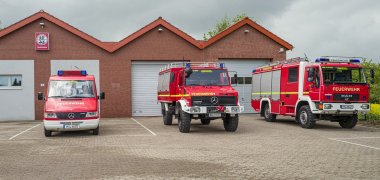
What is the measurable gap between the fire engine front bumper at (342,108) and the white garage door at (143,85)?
1232 cm

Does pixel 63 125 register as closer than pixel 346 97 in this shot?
Yes

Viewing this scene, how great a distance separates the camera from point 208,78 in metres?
15.8

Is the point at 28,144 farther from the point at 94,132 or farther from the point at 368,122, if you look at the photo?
the point at 368,122

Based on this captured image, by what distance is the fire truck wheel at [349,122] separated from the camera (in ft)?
55.2

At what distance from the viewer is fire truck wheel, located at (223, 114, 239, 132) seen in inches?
611

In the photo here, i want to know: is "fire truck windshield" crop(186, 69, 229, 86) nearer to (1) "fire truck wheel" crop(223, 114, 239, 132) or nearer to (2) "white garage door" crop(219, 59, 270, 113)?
(1) "fire truck wheel" crop(223, 114, 239, 132)

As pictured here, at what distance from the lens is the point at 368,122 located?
19.4m

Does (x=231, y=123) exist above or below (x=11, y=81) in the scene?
below

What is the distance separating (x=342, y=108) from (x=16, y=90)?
17683 millimetres

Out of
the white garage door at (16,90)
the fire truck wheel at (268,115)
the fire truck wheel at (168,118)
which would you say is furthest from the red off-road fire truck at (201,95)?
the white garage door at (16,90)

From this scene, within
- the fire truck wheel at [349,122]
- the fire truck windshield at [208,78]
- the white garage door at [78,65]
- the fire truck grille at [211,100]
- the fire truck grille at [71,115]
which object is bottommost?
the fire truck wheel at [349,122]

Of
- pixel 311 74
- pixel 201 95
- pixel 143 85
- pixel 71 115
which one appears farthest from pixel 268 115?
pixel 71 115

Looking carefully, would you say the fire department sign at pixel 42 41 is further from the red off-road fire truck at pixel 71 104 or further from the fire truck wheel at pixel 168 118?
the fire truck wheel at pixel 168 118

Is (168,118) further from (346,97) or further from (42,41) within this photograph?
(42,41)
